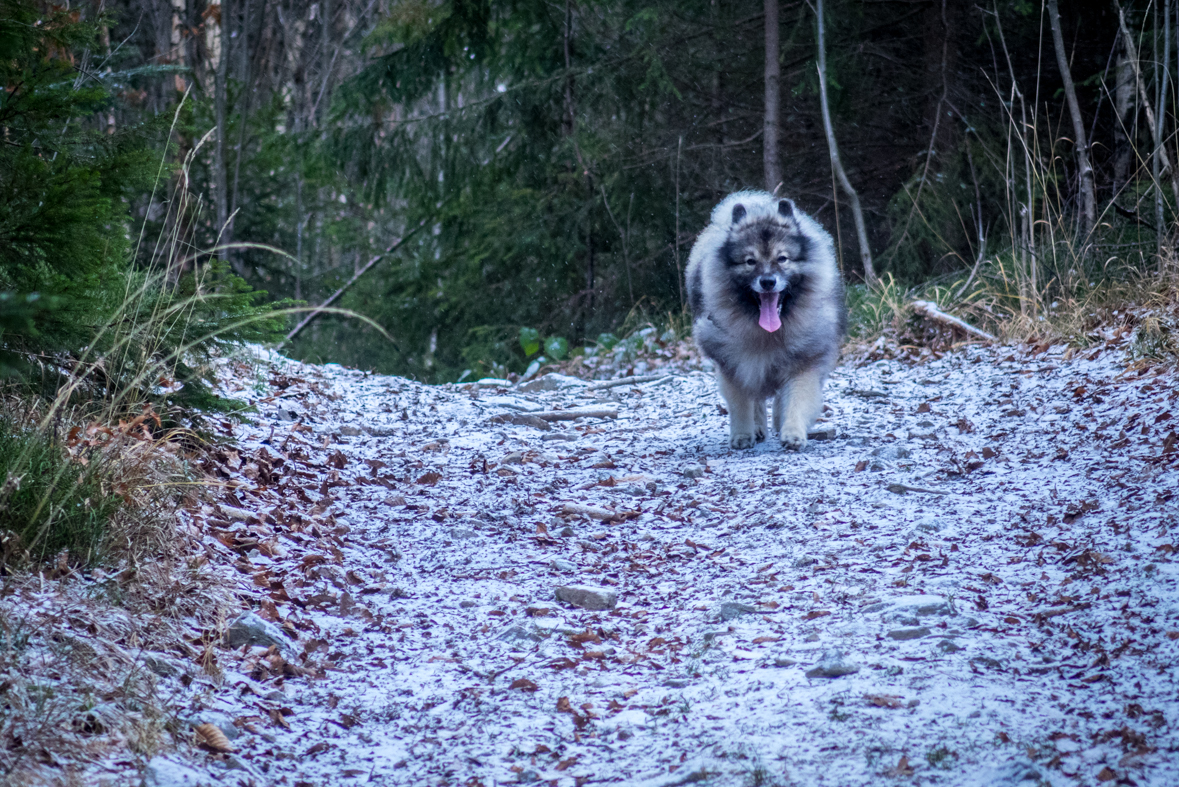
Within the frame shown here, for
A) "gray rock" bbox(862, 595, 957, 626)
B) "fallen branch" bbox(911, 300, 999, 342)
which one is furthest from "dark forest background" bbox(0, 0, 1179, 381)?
"gray rock" bbox(862, 595, 957, 626)

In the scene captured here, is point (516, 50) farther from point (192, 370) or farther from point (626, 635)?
point (626, 635)

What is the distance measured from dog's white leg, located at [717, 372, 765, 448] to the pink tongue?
0.49 m

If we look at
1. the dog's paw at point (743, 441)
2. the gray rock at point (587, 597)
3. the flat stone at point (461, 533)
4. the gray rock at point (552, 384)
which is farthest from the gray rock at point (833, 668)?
the gray rock at point (552, 384)

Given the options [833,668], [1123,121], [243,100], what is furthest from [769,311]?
[243,100]

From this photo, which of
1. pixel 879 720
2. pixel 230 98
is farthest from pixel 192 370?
pixel 230 98

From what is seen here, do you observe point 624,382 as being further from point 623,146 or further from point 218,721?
point 218,721

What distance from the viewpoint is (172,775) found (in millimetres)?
2264

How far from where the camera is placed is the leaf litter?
2.46 meters

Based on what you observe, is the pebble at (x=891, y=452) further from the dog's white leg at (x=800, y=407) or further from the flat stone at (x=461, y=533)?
the flat stone at (x=461, y=533)

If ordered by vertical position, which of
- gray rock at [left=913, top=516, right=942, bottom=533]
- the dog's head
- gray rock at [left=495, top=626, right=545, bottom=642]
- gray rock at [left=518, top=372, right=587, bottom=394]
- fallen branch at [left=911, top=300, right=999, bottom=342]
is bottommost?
gray rock at [left=495, top=626, right=545, bottom=642]

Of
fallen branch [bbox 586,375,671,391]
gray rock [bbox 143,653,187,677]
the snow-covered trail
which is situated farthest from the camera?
fallen branch [bbox 586,375,671,391]

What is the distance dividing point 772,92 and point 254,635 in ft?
29.0

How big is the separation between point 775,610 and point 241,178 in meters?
11.4

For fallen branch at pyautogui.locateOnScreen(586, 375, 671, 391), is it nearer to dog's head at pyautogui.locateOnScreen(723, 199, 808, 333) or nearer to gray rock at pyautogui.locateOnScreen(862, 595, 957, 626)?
dog's head at pyautogui.locateOnScreen(723, 199, 808, 333)
